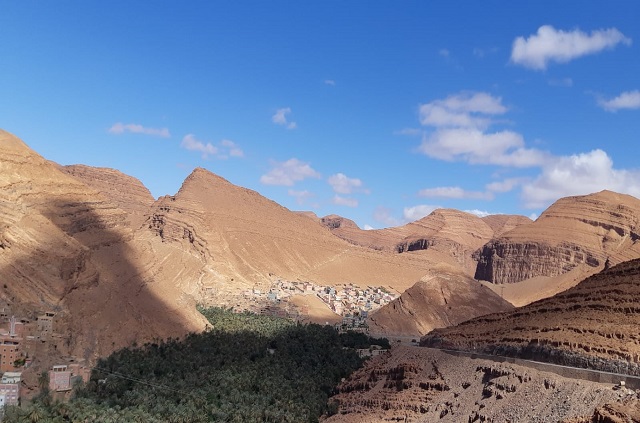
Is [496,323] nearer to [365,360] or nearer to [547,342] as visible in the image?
[547,342]

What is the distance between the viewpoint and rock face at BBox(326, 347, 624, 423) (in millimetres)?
25047

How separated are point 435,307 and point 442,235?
84810 mm

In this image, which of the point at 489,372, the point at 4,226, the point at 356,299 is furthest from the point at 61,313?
the point at 356,299

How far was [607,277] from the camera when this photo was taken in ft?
117

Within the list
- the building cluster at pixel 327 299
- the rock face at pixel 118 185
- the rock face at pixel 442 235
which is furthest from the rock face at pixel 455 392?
the rock face at pixel 442 235

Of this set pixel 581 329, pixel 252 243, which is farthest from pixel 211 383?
pixel 252 243

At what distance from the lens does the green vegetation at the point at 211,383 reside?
31.8 m

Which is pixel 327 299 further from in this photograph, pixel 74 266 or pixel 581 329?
pixel 581 329

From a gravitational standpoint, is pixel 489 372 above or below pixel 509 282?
below

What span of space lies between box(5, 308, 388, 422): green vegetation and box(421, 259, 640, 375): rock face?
35.2 feet

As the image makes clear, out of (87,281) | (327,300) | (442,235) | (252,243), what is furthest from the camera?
(442,235)

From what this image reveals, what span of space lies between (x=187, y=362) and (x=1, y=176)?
16345 mm

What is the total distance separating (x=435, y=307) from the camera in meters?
80.1

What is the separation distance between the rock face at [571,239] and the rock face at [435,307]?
35.1 metres
